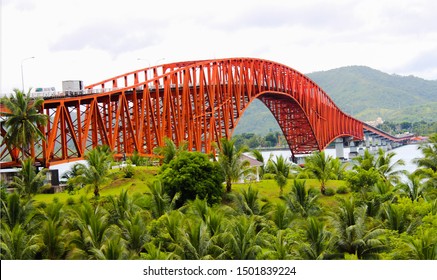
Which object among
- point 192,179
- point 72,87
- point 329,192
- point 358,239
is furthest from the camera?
point 72,87

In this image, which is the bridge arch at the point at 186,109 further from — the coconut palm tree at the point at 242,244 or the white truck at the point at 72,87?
the coconut palm tree at the point at 242,244

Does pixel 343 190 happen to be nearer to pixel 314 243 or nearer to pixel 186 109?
pixel 314 243

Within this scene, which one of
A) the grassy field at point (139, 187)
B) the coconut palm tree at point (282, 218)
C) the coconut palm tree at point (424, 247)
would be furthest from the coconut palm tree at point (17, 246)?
the coconut palm tree at point (424, 247)

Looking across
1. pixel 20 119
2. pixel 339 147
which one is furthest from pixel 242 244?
pixel 339 147

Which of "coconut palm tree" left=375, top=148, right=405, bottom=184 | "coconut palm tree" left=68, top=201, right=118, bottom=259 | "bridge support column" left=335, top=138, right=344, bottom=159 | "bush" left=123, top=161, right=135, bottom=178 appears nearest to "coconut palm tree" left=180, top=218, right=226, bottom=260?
"coconut palm tree" left=68, top=201, right=118, bottom=259
